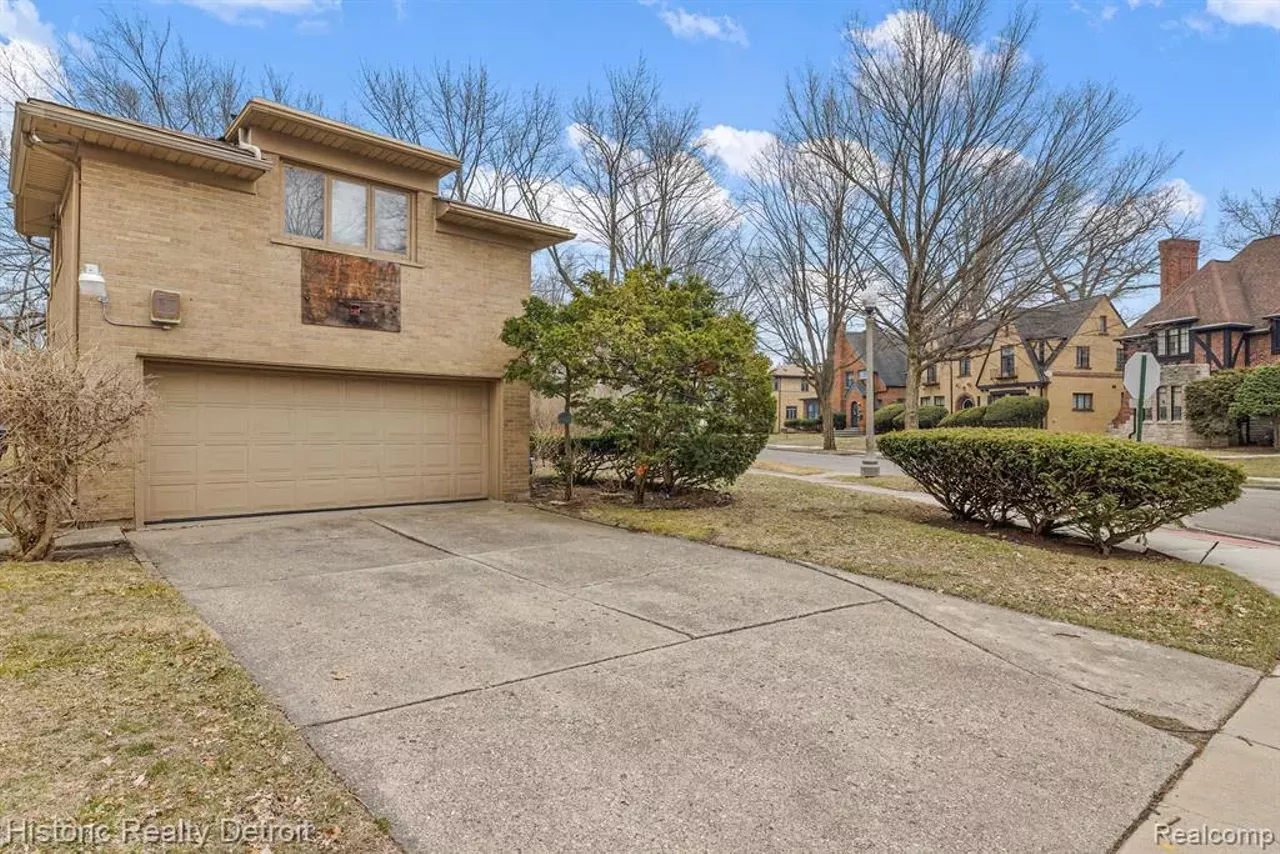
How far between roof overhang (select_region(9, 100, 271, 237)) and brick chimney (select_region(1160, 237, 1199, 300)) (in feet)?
128

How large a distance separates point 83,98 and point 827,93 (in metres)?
21.9

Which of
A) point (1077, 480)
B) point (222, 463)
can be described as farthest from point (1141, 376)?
point (222, 463)

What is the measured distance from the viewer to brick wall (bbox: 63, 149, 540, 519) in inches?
326

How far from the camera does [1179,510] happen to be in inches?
286

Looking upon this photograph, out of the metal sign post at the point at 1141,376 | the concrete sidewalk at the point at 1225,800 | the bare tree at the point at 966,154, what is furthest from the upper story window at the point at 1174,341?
the concrete sidewalk at the point at 1225,800

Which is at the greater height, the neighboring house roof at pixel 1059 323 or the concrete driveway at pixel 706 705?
the neighboring house roof at pixel 1059 323

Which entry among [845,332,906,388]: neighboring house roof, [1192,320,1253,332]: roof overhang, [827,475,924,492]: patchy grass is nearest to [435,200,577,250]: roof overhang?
[827,475,924,492]: patchy grass

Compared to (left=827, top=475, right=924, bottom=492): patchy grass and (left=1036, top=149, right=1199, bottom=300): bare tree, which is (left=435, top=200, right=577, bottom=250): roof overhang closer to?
(left=827, top=475, right=924, bottom=492): patchy grass

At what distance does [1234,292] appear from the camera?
29.9 metres

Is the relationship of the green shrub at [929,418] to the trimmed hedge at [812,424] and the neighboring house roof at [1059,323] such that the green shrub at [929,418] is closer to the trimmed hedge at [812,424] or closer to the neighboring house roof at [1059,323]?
the neighboring house roof at [1059,323]

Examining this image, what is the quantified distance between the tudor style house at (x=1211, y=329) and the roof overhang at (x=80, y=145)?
32434 mm

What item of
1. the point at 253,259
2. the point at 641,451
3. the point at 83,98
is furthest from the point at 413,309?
the point at 83,98

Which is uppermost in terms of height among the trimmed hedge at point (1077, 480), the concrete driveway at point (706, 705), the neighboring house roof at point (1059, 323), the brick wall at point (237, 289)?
the neighboring house roof at point (1059, 323)

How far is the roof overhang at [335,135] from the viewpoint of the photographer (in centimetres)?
922
